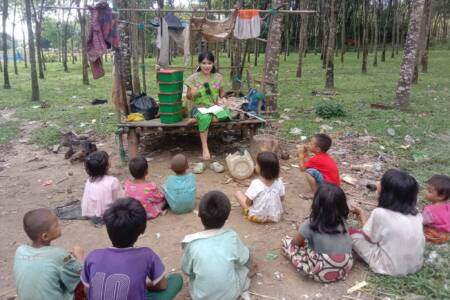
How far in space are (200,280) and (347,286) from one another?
1286mm

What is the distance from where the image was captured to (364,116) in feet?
27.6

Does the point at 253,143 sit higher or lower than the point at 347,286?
higher

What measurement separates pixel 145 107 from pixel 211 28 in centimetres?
285

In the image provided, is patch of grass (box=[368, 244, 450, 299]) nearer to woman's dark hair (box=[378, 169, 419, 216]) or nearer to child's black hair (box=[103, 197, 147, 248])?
woman's dark hair (box=[378, 169, 419, 216])

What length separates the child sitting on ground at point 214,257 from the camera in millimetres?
2629

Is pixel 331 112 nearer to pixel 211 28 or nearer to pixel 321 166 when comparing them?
pixel 211 28

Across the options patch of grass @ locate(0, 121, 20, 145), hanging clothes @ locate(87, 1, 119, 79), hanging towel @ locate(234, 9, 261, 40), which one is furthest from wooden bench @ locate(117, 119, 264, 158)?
patch of grass @ locate(0, 121, 20, 145)

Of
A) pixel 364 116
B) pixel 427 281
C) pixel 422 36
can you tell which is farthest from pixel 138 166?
pixel 422 36

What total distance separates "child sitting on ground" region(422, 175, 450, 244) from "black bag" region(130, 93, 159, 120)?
172 inches

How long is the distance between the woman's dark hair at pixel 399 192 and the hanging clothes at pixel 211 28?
563cm

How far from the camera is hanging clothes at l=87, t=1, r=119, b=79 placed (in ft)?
16.9

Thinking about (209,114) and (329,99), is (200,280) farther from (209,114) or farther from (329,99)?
(329,99)

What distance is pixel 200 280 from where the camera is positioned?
2.64 m

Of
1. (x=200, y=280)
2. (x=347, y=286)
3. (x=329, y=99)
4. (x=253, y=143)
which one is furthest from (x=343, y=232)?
(x=329, y=99)
